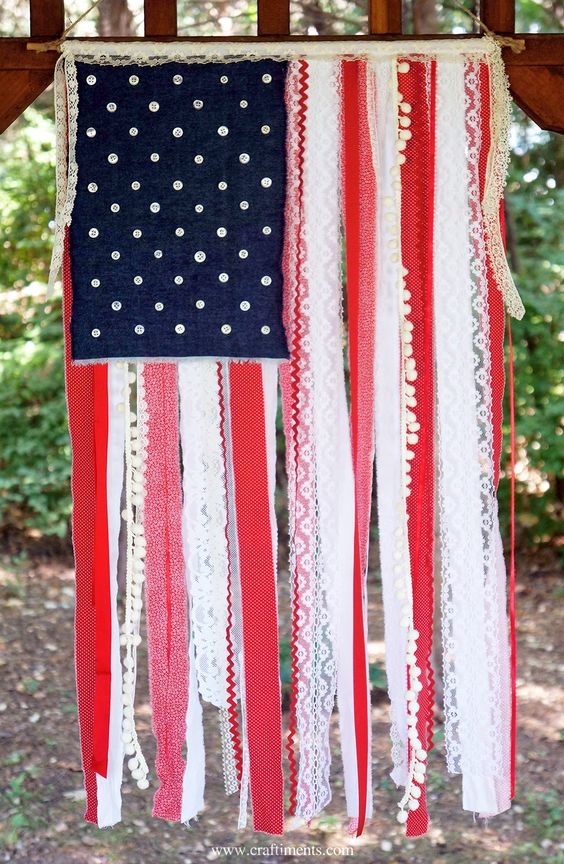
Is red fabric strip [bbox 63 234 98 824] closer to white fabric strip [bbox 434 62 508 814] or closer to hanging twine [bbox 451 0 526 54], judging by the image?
white fabric strip [bbox 434 62 508 814]

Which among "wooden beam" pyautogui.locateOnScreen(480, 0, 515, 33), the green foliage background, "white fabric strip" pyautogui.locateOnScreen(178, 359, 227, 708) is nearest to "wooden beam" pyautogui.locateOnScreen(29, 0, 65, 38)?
"white fabric strip" pyautogui.locateOnScreen(178, 359, 227, 708)

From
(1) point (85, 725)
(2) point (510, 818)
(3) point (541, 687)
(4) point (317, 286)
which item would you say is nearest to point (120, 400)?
(4) point (317, 286)

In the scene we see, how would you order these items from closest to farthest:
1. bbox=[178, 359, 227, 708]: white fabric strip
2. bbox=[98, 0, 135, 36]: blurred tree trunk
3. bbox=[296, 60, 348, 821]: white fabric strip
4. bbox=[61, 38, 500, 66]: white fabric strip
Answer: bbox=[61, 38, 500, 66]: white fabric strip < bbox=[296, 60, 348, 821]: white fabric strip < bbox=[178, 359, 227, 708]: white fabric strip < bbox=[98, 0, 135, 36]: blurred tree trunk

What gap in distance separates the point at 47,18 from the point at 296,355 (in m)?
0.92

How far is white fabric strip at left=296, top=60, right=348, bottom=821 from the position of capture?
2207 millimetres

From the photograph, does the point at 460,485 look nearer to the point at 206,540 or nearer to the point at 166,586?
the point at 206,540

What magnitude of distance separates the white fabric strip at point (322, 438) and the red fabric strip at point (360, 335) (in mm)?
28

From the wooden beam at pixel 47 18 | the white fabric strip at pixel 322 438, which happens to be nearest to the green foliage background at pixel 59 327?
the white fabric strip at pixel 322 438

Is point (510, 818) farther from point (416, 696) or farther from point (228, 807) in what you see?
point (416, 696)

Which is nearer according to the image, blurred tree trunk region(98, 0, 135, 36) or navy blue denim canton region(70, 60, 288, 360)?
navy blue denim canton region(70, 60, 288, 360)

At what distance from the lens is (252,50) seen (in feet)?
6.91

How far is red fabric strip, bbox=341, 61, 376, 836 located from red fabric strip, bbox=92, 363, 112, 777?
58 centimetres

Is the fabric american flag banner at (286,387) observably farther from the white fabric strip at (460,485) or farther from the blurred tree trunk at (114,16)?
the blurred tree trunk at (114,16)

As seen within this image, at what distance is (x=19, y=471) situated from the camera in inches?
221
